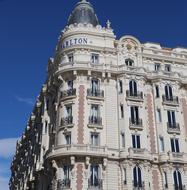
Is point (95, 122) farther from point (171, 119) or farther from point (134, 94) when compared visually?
point (171, 119)

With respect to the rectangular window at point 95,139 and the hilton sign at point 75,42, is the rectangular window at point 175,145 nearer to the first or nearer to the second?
the rectangular window at point 95,139

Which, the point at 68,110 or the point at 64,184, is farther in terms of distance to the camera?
the point at 68,110

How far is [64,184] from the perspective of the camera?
40188mm

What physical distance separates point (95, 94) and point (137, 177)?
39.1 ft

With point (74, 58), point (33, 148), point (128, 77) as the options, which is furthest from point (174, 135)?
point (33, 148)

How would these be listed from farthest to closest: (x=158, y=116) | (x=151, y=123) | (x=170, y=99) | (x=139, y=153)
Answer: (x=170, y=99), (x=158, y=116), (x=151, y=123), (x=139, y=153)

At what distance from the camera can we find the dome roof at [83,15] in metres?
53.7

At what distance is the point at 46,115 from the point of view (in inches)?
2060

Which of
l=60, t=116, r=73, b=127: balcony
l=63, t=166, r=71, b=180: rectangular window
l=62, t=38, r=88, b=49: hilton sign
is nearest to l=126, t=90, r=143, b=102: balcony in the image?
l=60, t=116, r=73, b=127: balcony

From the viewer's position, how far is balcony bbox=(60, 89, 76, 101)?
150ft

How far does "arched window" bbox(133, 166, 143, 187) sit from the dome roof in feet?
76.6

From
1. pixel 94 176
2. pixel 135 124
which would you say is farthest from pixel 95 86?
pixel 94 176

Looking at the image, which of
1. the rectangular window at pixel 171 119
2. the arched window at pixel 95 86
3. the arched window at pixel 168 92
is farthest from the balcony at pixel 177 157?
Result: the arched window at pixel 95 86

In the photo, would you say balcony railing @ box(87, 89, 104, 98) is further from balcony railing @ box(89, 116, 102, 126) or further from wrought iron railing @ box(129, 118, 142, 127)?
wrought iron railing @ box(129, 118, 142, 127)
